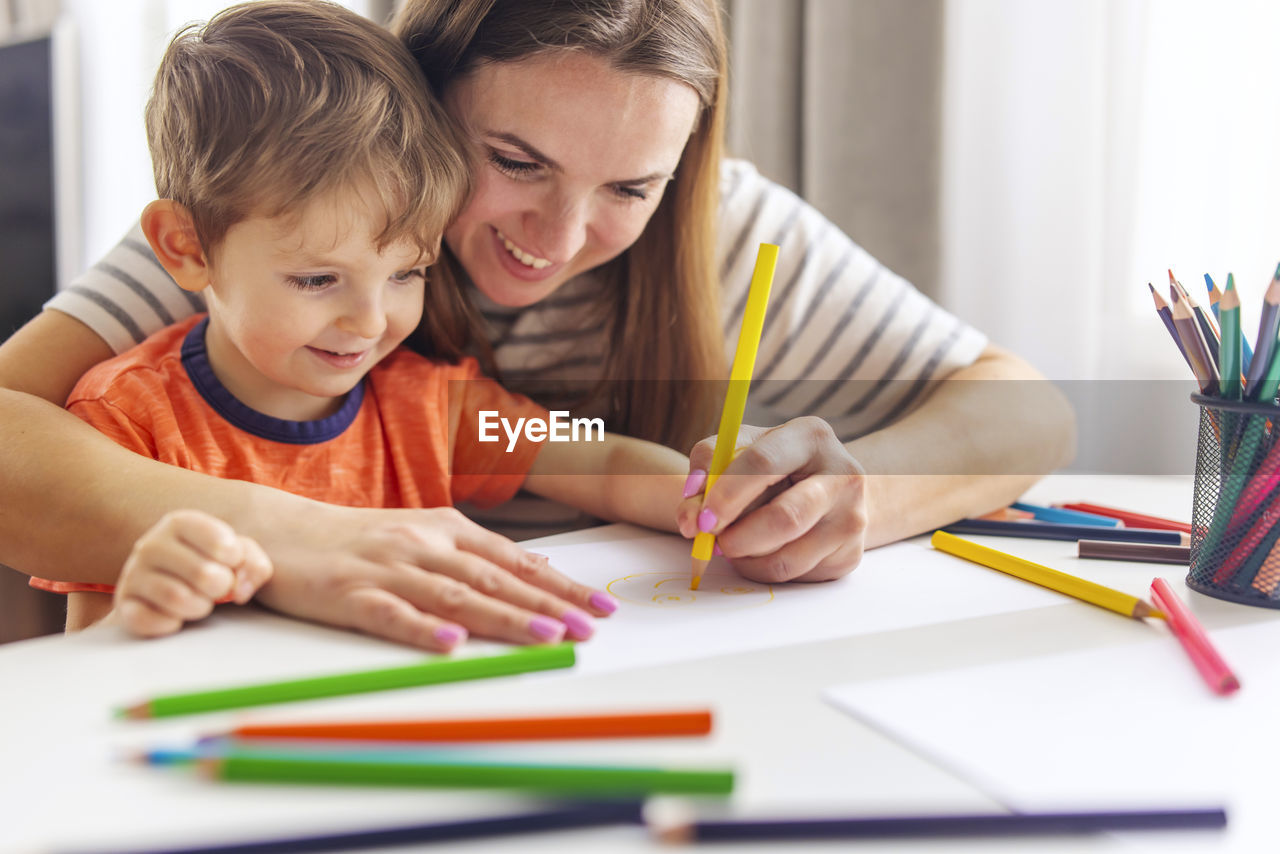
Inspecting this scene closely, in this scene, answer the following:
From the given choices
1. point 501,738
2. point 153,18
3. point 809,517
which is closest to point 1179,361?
point 809,517

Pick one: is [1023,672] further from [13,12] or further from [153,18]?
[13,12]

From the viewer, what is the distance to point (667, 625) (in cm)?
49

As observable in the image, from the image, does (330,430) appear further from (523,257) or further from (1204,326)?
(1204,326)

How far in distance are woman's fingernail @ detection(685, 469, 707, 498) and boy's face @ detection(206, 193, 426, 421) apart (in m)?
0.24

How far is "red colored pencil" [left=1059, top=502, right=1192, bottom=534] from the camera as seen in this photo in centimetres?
72

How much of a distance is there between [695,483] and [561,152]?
0.27 m

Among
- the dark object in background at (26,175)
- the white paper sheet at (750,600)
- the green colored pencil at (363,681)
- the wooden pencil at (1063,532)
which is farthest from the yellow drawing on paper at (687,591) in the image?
the dark object in background at (26,175)

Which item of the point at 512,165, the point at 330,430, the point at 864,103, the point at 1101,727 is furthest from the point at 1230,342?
the point at 864,103

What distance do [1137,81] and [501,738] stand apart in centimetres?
110

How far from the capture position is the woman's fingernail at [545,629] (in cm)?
45

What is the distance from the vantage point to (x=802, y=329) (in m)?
0.95

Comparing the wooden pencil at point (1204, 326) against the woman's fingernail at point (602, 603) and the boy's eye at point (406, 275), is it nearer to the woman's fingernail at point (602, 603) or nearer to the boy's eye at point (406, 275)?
the woman's fingernail at point (602, 603)

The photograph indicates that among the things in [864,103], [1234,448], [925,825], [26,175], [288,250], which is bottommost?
[925,825]

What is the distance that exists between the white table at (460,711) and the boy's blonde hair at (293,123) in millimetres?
289
